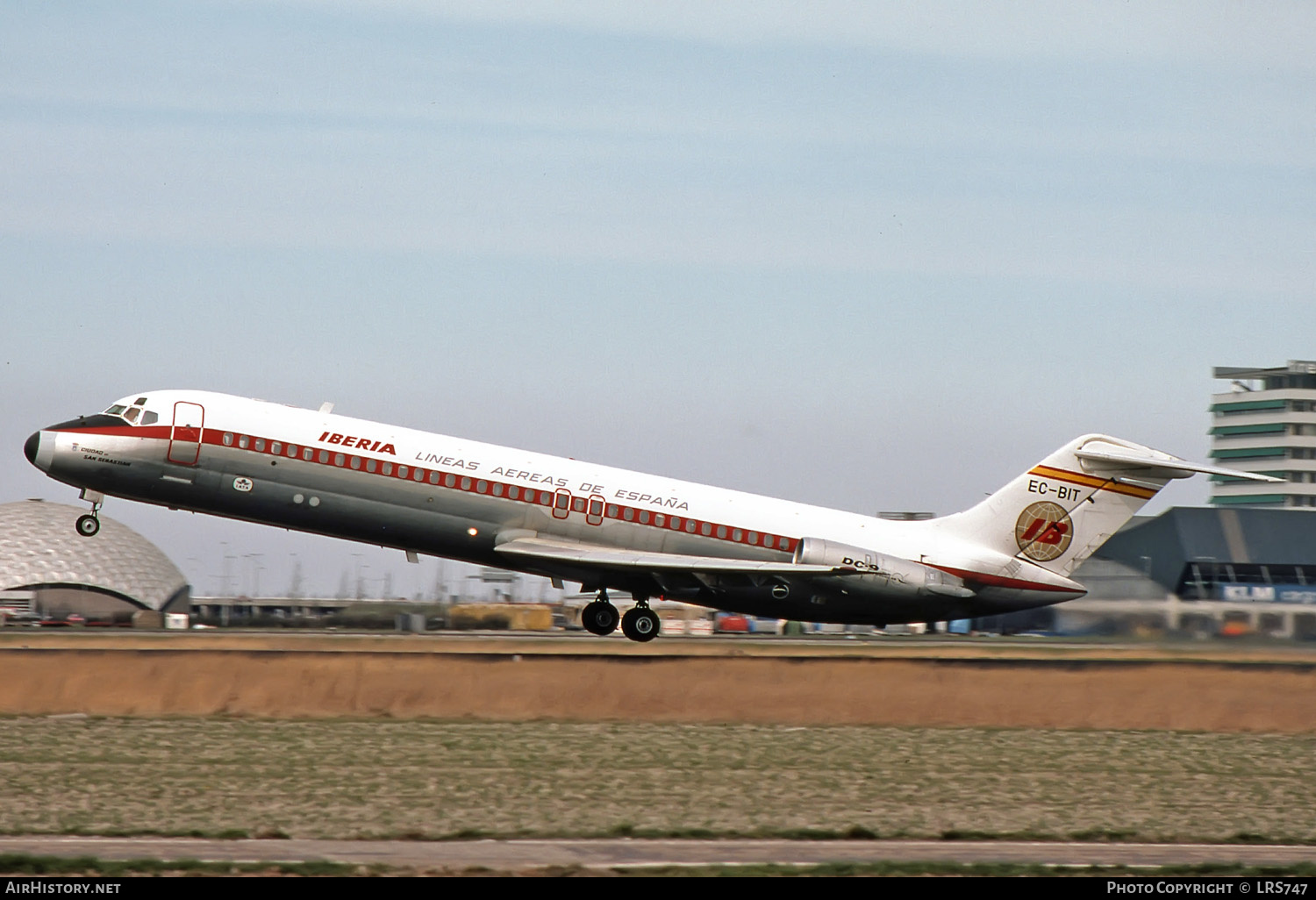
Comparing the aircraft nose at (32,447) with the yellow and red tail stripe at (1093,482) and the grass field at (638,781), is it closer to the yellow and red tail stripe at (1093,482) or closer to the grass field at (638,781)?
the grass field at (638,781)

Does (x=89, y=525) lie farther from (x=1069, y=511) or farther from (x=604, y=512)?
(x=1069, y=511)

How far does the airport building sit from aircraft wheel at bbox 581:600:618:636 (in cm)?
14592

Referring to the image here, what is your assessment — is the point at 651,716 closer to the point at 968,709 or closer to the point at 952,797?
the point at 968,709

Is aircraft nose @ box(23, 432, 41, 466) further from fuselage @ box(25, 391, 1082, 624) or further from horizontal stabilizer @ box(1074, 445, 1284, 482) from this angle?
horizontal stabilizer @ box(1074, 445, 1284, 482)

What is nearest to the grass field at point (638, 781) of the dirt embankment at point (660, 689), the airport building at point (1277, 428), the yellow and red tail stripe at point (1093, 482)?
the dirt embankment at point (660, 689)

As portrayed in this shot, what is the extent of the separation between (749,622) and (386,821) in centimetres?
5808

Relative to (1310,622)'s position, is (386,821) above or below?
below

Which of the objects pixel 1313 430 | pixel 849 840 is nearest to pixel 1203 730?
pixel 849 840

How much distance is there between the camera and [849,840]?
1667cm

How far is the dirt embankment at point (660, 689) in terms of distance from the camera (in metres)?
26.3

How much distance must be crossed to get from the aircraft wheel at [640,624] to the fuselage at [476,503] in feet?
2.17

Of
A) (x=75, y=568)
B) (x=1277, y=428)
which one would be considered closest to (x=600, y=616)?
(x=75, y=568)

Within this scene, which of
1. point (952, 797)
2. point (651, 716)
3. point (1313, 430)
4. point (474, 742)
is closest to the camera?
point (952, 797)

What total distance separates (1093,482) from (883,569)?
623 cm
